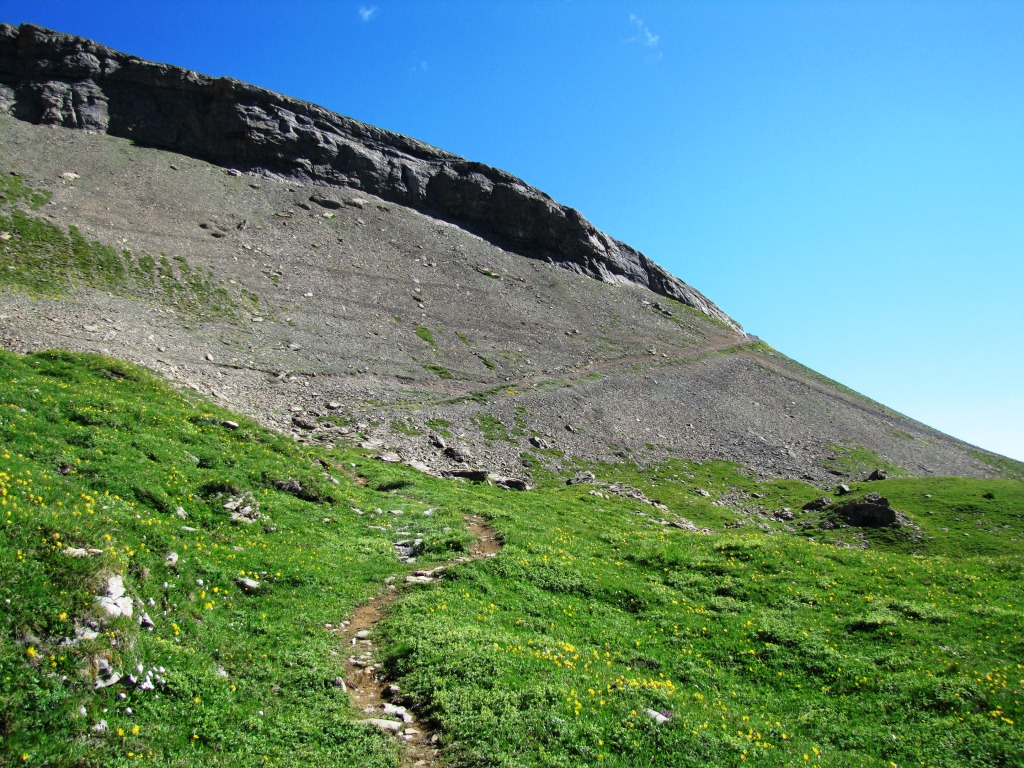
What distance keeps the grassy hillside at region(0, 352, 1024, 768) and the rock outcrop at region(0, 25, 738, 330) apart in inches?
3365

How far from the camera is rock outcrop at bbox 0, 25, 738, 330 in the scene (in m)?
92.4

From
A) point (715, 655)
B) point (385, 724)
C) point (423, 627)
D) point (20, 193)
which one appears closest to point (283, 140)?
point (20, 193)

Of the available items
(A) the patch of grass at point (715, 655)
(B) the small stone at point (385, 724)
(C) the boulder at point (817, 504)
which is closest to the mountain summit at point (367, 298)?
(C) the boulder at point (817, 504)

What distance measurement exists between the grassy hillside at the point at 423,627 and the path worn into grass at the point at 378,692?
1.12 feet

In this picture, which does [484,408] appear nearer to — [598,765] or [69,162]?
[598,765]

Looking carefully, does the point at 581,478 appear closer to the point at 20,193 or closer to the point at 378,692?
the point at 378,692

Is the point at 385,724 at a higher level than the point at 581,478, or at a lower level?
lower

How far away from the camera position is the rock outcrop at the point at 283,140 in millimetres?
92350

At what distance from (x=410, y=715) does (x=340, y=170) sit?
110713 millimetres

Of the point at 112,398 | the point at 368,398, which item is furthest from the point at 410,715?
the point at 368,398

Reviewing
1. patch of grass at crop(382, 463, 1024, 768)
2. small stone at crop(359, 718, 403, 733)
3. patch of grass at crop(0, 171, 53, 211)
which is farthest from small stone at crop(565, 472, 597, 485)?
patch of grass at crop(0, 171, 53, 211)

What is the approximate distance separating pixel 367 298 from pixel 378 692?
67.6 meters

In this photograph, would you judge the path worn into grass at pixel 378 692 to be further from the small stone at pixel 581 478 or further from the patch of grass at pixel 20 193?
the patch of grass at pixel 20 193

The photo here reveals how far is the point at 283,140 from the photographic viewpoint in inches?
4072
